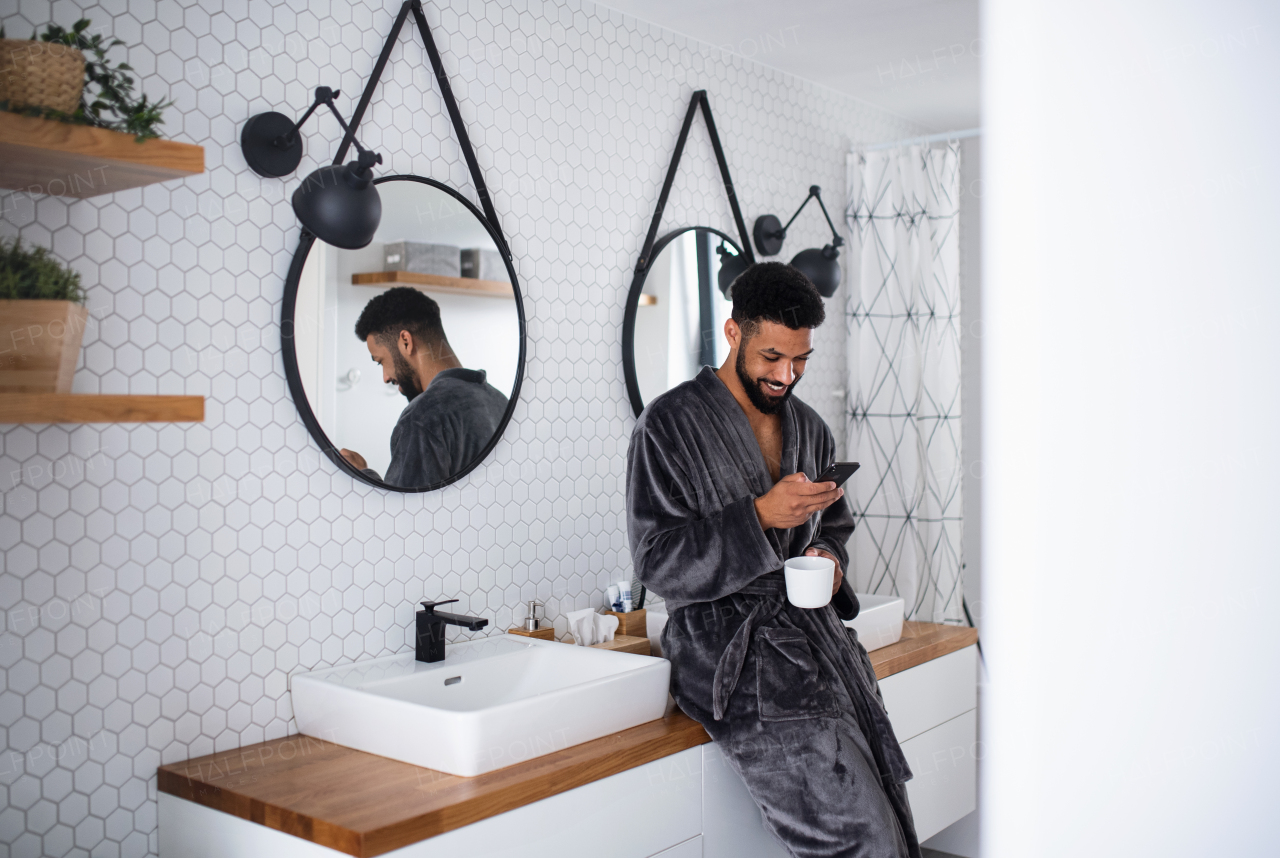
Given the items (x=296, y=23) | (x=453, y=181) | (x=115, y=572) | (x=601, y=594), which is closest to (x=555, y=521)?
(x=601, y=594)

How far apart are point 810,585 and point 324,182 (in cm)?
115

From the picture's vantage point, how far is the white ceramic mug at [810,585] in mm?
1779

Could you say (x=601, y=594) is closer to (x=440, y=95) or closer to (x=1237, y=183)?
(x=440, y=95)

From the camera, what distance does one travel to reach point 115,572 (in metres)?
1.59

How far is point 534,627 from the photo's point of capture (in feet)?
7.31

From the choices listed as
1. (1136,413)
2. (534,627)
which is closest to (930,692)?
(534,627)

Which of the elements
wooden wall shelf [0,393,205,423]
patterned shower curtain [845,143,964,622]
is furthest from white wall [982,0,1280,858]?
patterned shower curtain [845,143,964,622]

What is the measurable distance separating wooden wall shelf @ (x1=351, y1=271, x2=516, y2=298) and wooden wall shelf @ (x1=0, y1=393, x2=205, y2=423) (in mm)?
664

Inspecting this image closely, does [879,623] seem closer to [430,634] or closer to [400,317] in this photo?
[430,634]

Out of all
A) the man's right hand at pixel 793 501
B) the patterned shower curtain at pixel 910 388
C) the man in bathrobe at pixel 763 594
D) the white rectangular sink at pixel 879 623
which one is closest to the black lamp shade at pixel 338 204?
the man in bathrobe at pixel 763 594

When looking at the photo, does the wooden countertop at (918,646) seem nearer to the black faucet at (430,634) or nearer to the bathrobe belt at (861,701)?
the bathrobe belt at (861,701)

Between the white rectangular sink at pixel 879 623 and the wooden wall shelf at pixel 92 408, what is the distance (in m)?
1.59

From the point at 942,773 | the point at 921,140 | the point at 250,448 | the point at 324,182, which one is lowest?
the point at 942,773

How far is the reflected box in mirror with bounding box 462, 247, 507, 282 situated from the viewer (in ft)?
7.01
